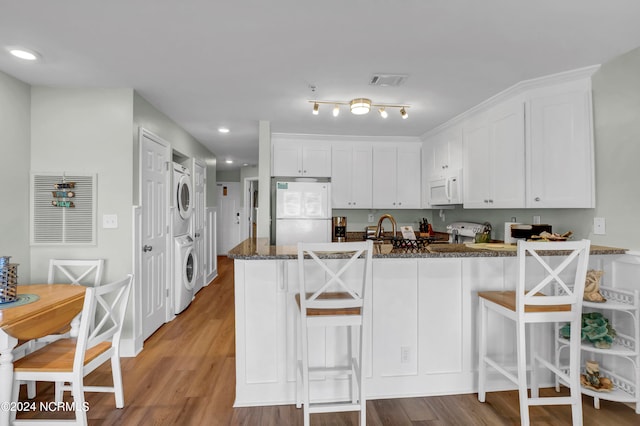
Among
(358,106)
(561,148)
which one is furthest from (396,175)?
(561,148)

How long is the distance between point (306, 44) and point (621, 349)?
9.33 feet

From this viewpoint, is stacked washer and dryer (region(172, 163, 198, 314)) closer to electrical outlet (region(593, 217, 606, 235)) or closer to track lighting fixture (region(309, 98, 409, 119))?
Result: track lighting fixture (region(309, 98, 409, 119))

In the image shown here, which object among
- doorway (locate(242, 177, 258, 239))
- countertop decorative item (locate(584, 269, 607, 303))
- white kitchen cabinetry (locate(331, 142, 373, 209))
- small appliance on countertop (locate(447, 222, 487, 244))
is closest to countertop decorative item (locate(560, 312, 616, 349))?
countertop decorative item (locate(584, 269, 607, 303))

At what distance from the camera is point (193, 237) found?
4789 mm

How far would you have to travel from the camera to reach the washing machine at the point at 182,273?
13.5 ft

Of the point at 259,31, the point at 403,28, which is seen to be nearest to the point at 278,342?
the point at 259,31

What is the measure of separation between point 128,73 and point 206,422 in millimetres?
2575

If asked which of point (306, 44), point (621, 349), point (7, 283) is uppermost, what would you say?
point (306, 44)

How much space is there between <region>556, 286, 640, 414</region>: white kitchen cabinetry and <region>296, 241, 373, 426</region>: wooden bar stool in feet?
4.83

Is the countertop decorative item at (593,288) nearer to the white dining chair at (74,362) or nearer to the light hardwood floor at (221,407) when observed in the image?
A: the light hardwood floor at (221,407)

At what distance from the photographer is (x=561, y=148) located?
264 centimetres

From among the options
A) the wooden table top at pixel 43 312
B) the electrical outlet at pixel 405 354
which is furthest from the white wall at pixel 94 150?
the electrical outlet at pixel 405 354

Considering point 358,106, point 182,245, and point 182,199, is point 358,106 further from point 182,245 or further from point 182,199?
point 182,245

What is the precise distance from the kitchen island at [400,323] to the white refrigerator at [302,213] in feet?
5.76
